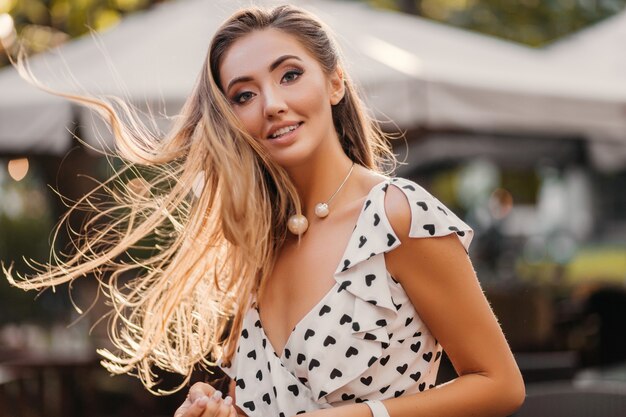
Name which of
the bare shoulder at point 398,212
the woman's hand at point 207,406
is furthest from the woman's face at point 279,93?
the woman's hand at point 207,406

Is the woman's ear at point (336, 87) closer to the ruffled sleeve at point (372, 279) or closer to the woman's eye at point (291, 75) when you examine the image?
the woman's eye at point (291, 75)

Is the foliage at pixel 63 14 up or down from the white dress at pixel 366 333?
up

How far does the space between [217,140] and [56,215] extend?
5.15m

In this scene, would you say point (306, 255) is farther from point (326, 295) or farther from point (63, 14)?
point (63, 14)

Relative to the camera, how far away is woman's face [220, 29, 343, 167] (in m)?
1.98

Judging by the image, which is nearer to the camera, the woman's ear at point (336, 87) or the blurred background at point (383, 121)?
the woman's ear at point (336, 87)

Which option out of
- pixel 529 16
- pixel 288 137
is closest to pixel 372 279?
pixel 288 137

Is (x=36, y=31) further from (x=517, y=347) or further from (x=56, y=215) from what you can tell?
(x=517, y=347)

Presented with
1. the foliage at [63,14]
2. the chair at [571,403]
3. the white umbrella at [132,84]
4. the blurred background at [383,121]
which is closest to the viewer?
the chair at [571,403]

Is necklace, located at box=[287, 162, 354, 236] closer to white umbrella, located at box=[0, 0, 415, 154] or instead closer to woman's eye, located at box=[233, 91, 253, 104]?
woman's eye, located at box=[233, 91, 253, 104]

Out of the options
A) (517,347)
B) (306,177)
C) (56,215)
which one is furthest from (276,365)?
(56,215)

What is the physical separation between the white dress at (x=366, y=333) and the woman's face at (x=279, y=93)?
0.61ft

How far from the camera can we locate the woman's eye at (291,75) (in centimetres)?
201

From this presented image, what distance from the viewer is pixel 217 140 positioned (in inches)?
80.9
